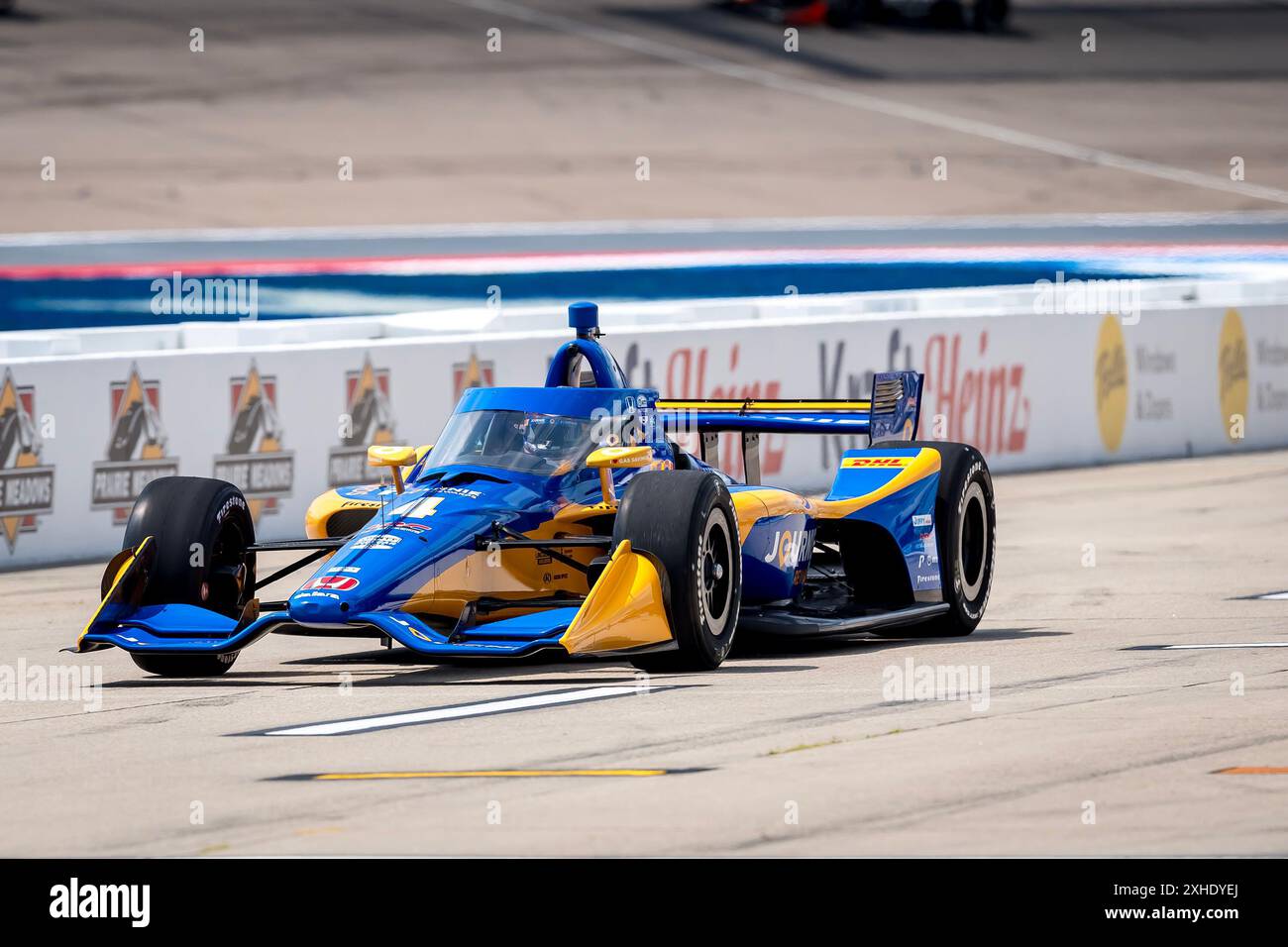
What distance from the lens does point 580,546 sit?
36.5ft

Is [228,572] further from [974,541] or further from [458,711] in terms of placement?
[974,541]

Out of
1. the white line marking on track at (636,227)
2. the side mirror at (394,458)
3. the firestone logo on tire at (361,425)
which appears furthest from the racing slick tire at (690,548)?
the white line marking on track at (636,227)

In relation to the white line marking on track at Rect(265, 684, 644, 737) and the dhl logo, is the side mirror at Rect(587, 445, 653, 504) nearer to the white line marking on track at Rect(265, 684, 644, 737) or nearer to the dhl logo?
the white line marking on track at Rect(265, 684, 644, 737)

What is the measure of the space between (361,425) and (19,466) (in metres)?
2.98

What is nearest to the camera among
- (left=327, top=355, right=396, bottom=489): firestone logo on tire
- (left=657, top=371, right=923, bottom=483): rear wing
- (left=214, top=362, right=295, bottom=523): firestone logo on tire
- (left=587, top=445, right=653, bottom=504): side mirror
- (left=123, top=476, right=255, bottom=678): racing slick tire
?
(left=587, top=445, right=653, bottom=504): side mirror

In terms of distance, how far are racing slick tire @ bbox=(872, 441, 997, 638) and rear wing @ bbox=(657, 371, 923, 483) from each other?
0.26 m

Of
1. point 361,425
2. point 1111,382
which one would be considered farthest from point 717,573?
point 1111,382

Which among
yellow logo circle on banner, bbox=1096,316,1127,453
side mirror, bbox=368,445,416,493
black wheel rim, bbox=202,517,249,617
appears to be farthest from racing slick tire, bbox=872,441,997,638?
yellow logo circle on banner, bbox=1096,316,1127,453

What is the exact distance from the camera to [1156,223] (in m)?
37.4

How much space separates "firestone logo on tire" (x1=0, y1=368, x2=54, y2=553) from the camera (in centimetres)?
1622

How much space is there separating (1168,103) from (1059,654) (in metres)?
41.5
